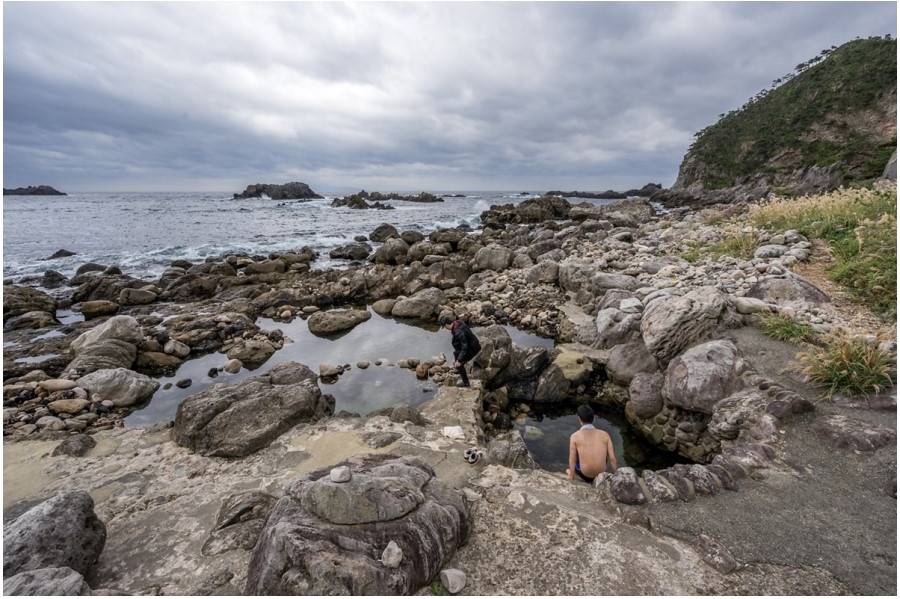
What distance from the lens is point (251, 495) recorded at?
16.6ft

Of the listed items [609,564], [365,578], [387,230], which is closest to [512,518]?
[609,564]

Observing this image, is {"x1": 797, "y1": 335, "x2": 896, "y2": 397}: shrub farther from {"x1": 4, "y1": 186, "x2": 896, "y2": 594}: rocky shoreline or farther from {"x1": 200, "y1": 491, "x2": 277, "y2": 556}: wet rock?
{"x1": 200, "y1": 491, "x2": 277, "y2": 556}: wet rock

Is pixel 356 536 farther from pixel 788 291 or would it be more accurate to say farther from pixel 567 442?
pixel 788 291

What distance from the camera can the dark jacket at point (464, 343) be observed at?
9.57m

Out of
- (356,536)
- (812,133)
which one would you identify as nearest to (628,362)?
(356,536)

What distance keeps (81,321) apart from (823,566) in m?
22.3

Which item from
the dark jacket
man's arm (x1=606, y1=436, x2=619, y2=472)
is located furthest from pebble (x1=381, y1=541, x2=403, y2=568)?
the dark jacket

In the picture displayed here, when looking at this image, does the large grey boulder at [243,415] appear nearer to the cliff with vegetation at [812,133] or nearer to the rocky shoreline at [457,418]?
the rocky shoreline at [457,418]

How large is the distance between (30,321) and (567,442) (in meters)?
20.1

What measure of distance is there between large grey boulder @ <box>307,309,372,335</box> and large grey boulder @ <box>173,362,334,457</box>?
20.1 ft

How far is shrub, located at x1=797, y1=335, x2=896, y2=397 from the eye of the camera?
591 centimetres

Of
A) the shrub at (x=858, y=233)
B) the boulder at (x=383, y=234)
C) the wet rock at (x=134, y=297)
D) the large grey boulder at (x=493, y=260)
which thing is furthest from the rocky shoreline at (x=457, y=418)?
the boulder at (x=383, y=234)

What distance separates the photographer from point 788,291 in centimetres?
892

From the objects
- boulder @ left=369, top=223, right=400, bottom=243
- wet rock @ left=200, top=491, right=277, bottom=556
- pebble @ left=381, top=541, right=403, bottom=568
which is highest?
boulder @ left=369, top=223, right=400, bottom=243
